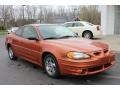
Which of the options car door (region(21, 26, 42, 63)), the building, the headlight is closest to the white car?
the building

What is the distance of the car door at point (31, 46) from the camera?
6.70m

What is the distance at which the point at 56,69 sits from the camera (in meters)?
5.93

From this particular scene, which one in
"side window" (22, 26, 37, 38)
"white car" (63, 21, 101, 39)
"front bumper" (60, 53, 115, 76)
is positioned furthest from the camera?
"white car" (63, 21, 101, 39)

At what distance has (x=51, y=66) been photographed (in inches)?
243

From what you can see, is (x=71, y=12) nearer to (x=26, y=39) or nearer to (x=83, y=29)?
(x=83, y=29)

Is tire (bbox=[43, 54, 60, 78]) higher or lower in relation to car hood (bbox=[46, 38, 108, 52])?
lower

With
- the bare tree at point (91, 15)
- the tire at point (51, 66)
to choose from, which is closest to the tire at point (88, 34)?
the tire at point (51, 66)

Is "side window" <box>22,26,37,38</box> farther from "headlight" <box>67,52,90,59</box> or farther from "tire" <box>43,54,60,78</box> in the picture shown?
"headlight" <box>67,52,90,59</box>

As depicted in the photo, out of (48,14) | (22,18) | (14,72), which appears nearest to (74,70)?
(14,72)

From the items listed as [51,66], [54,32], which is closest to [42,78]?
[51,66]

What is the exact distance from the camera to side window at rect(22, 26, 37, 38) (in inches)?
281

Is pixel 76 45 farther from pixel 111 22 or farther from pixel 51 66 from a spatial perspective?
pixel 111 22

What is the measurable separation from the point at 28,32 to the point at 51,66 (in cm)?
190

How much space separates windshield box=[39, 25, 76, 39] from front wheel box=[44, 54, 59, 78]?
2.64 feet
